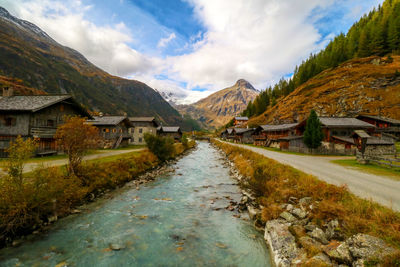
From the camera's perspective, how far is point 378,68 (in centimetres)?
8538

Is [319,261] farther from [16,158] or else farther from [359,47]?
[359,47]

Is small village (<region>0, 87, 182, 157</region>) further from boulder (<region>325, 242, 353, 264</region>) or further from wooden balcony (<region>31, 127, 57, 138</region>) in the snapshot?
boulder (<region>325, 242, 353, 264</region>)

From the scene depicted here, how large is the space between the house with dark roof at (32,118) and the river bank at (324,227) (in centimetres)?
3009

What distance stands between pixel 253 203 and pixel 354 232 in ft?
24.4

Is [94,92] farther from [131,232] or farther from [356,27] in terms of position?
[356,27]

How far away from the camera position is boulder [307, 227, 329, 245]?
7422 millimetres

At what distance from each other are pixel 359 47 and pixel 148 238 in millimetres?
155718

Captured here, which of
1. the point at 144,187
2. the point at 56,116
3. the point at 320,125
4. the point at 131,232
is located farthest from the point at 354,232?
the point at 56,116

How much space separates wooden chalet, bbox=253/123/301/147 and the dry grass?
116 feet

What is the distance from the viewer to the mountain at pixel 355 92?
6906 cm

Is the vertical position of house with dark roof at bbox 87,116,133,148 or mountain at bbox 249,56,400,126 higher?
mountain at bbox 249,56,400,126

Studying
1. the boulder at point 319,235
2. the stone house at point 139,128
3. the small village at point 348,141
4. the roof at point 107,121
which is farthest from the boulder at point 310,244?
the stone house at point 139,128

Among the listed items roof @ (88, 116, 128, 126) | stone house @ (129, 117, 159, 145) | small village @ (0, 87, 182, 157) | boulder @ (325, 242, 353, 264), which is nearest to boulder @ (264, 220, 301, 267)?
boulder @ (325, 242, 353, 264)

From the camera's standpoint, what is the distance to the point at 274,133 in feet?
186
